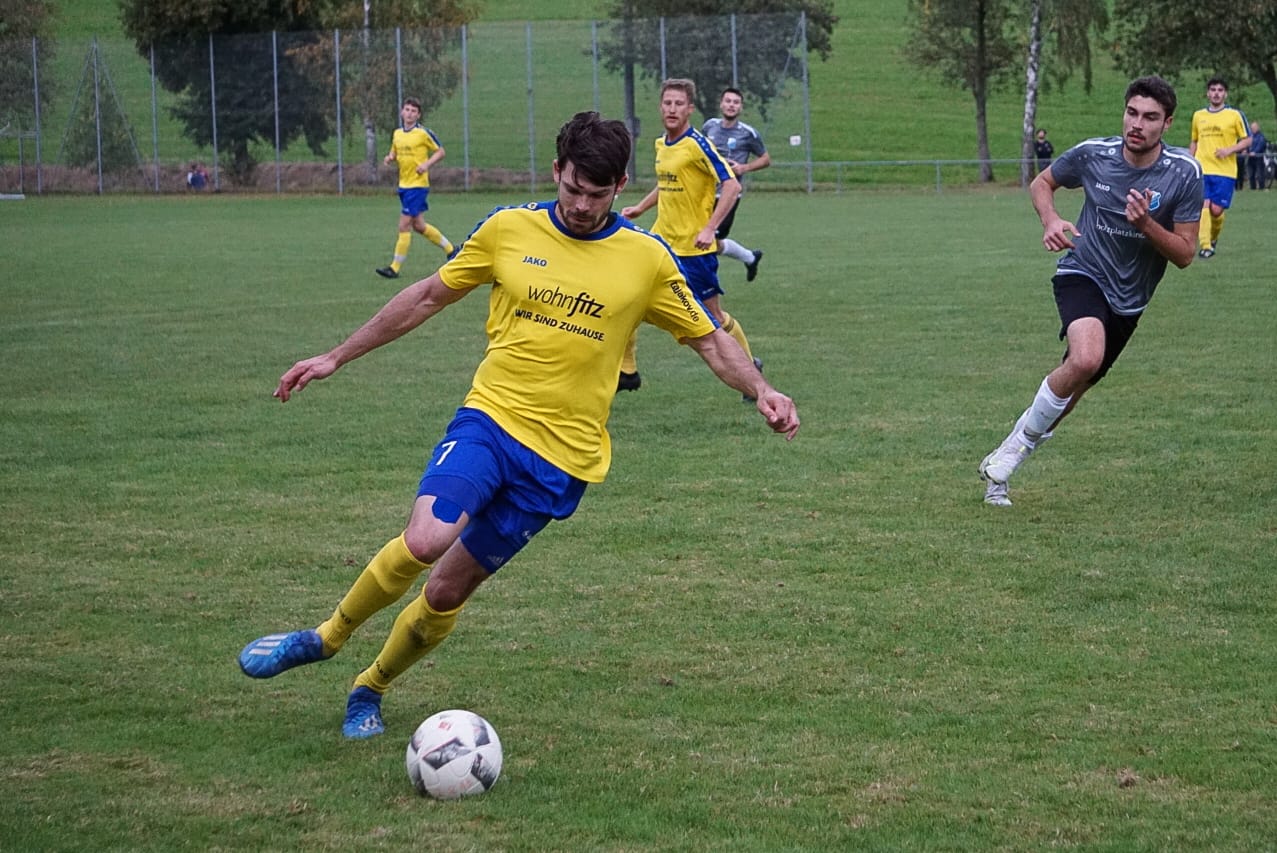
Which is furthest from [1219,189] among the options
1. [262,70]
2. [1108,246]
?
[262,70]

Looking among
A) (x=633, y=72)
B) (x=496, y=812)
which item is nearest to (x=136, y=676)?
(x=496, y=812)

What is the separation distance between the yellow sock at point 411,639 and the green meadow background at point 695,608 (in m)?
0.19

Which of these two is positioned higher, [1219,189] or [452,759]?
[1219,189]

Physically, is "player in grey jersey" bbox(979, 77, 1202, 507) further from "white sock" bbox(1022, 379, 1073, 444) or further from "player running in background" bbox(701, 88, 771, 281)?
"player running in background" bbox(701, 88, 771, 281)

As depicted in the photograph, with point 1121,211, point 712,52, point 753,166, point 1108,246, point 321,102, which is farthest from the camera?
point 321,102

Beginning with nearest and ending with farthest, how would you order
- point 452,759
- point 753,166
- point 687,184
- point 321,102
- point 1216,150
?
point 452,759 → point 687,184 → point 753,166 → point 1216,150 → point 321,102

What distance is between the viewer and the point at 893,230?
1050 inches

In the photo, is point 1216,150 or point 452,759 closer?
point 452,759

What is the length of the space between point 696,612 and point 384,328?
1.86 m

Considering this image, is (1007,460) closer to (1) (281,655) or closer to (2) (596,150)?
(2) (596,150)

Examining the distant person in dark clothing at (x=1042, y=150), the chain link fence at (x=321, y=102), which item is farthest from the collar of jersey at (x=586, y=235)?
the distant person in dark clothing at (x=1042, y=150)

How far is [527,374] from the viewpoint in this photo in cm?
477

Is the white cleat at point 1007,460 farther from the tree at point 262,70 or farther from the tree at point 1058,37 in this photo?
the tree at point 1058,37

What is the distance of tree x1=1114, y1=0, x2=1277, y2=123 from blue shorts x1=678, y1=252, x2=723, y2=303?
120ft
